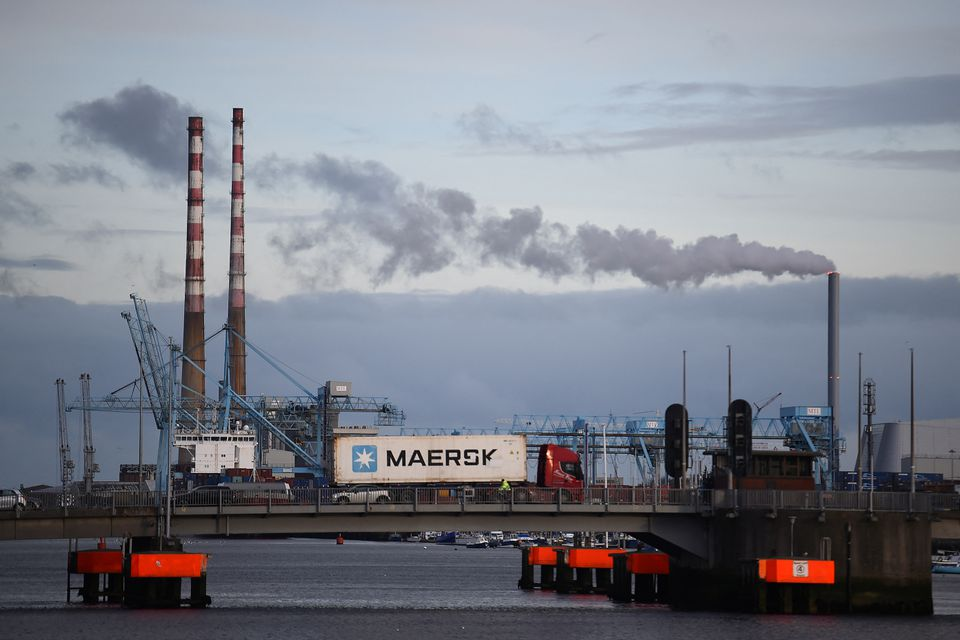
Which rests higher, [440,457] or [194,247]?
[194,247]

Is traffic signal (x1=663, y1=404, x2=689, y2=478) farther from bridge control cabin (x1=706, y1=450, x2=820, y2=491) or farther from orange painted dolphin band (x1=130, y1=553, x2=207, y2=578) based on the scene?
orange painted dolphin band (x1=130, y1=553, x2=207, y2=578)

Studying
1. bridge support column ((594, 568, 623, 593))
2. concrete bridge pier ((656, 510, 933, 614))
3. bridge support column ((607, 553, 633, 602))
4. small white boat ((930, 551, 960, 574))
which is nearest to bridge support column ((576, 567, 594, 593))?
bridge support column ((594, 568, 623, 593))

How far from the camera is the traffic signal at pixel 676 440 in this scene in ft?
235

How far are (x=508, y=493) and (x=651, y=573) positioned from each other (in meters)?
13.4

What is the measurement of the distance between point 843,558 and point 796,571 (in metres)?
3.01

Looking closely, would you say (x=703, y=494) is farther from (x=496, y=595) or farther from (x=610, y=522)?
(x=496, y=595)

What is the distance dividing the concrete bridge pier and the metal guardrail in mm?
855

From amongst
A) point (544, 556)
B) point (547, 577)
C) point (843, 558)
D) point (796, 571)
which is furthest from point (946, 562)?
point (796, 571)

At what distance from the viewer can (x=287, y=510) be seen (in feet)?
259

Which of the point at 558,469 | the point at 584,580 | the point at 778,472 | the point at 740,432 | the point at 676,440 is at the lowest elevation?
the point at 584,580

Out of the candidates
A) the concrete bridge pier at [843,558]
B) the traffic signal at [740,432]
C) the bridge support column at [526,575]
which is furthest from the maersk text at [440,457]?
the bridge support column at [526,575]

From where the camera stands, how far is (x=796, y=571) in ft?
246

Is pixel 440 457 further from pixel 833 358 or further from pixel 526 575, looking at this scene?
pixel 833 358

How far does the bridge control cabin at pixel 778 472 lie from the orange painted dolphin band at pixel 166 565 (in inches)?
1121
